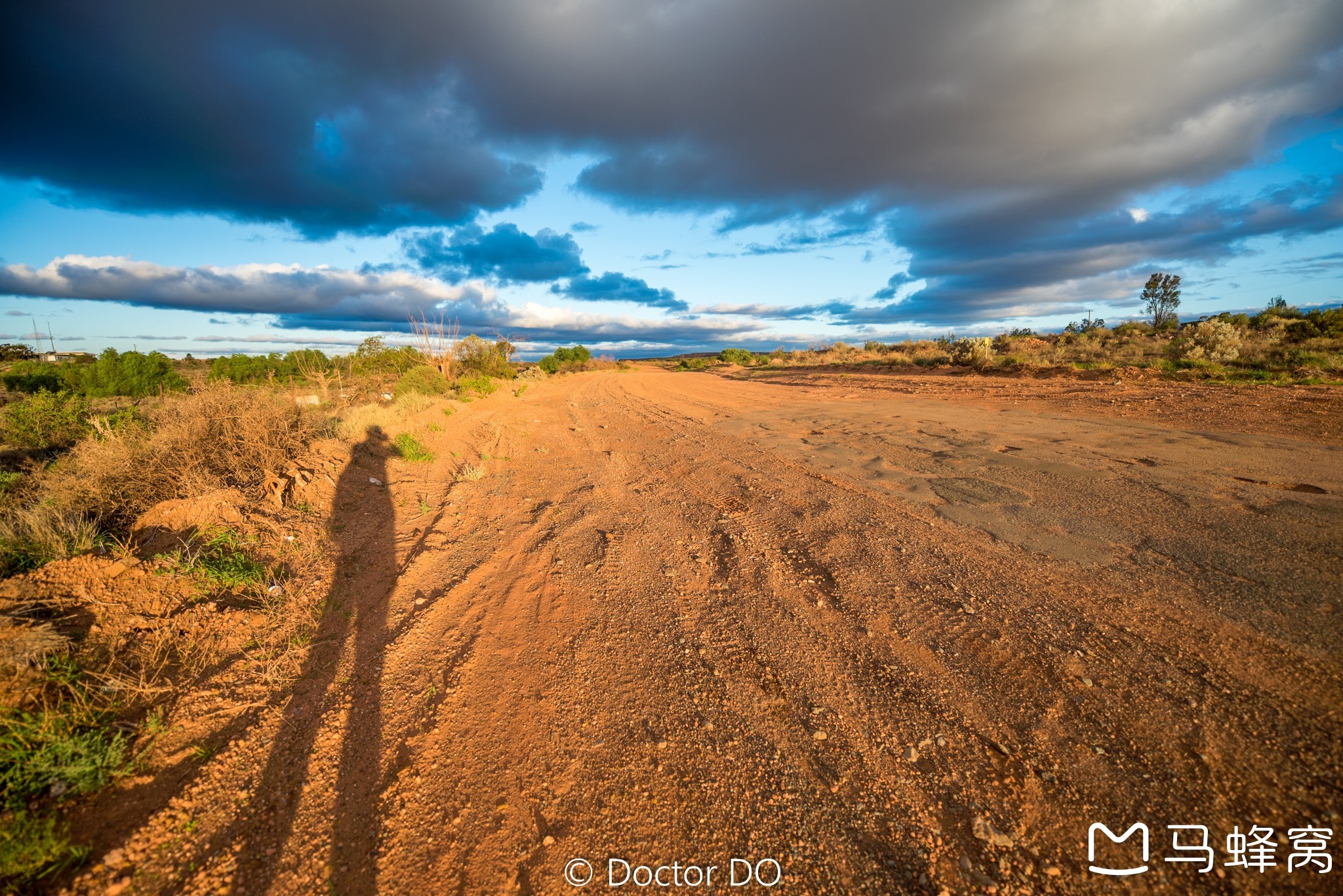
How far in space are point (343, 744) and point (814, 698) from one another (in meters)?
2.66

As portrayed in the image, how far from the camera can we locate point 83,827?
216 centimetres

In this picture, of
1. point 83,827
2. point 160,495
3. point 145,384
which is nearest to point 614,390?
point 160,495

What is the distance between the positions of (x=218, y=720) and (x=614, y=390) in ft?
65.4

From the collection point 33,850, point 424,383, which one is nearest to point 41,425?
point 424,383

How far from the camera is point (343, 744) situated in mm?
2658

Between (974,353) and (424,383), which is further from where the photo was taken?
(974,353)

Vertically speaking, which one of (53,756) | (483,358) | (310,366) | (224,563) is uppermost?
(483,358)

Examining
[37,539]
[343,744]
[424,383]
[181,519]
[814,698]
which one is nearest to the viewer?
[343,744]

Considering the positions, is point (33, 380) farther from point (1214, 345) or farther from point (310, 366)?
point (1214, 345)

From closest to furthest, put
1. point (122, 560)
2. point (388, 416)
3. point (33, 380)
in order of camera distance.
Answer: point (122, 560) → point (388, 416) → point (33, 380)

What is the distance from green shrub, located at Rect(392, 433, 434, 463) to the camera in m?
8.57

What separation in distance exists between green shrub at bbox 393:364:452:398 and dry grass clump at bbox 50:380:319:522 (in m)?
9.48

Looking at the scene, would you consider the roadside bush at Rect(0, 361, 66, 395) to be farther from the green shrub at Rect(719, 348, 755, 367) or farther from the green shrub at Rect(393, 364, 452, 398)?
the green shrub at Rect(719, 348, 755, 367)

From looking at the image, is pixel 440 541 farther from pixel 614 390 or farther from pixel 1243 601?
pixel 614 390
